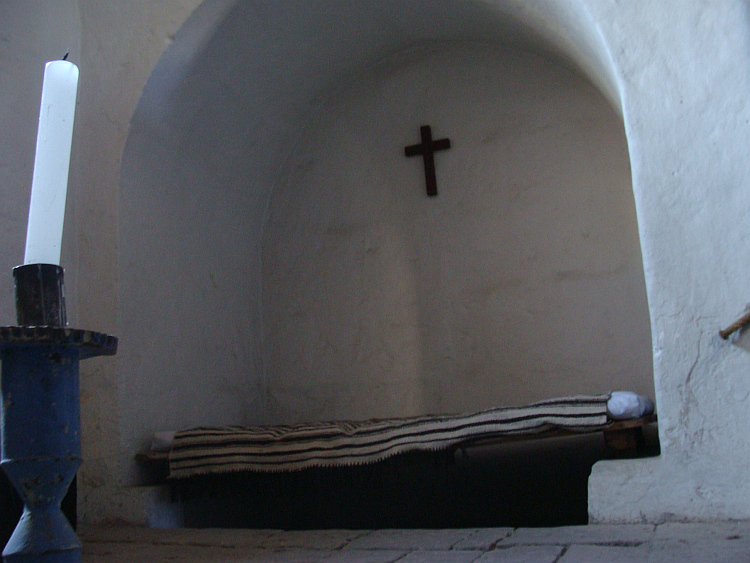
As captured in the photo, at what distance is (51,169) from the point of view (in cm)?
79

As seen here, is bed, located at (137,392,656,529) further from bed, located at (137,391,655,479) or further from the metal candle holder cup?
the metal candle holder cup

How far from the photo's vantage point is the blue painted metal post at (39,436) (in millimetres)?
723

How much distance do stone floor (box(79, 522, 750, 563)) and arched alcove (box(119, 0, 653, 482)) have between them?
0.74 m

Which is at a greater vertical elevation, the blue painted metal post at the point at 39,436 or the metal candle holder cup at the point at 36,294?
the metal candle holder cup at the point at 36,294

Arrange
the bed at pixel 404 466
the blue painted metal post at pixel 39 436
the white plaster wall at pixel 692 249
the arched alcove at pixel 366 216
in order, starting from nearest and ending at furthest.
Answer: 1. the blue painted metal post at pixel 39 436
2. the white plaster wall at pixel 692 249
3. the bed at pixel 404 466
4. the arched alcove at pixel 366 216

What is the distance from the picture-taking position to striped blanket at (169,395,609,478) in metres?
2.31

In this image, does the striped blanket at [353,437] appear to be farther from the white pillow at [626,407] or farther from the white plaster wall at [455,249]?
the white plaster wall at [455,249]

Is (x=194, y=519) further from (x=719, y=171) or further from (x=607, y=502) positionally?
(x=719, y=171)

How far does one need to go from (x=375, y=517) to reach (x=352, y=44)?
243 cm

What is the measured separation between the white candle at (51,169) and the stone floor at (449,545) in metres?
1.37

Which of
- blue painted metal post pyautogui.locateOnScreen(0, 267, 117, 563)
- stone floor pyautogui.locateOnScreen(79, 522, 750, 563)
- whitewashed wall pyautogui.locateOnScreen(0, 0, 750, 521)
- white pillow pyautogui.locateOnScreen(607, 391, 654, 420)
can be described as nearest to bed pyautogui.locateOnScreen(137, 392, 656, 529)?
white pillow pyautogui.locateOnScreen(607, 391, 654, 420)

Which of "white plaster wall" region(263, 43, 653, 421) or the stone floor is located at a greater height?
"white plaster wall" region(263, 43, 653, 421)

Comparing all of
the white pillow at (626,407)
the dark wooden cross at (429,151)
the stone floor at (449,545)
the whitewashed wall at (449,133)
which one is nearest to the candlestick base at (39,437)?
the stone floor at (449,545)

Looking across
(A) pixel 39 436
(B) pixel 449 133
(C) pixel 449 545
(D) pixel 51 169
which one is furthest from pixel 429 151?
(A) pixel 39 436
